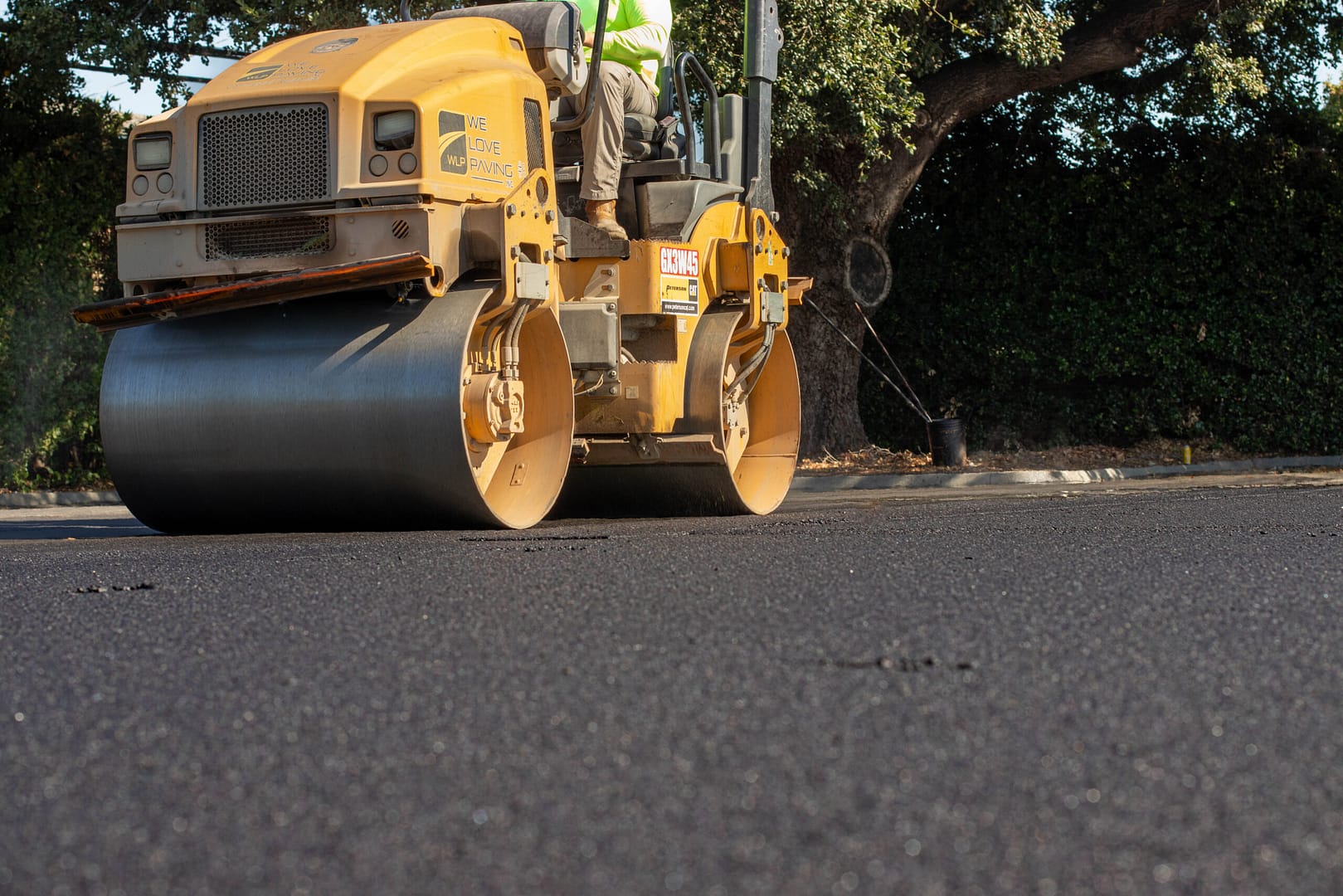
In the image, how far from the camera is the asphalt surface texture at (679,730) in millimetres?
2045

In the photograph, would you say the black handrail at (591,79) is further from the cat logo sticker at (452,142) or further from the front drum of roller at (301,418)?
the front drum of roller at (301,418)

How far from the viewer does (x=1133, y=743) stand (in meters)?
2.53

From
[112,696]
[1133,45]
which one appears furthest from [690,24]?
[112,696]

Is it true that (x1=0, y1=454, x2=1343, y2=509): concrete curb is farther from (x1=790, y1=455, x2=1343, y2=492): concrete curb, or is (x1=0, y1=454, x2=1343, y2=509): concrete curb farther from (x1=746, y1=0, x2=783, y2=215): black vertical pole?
(x1=746, y1=0, x2=783, y2=215): black vertical pole

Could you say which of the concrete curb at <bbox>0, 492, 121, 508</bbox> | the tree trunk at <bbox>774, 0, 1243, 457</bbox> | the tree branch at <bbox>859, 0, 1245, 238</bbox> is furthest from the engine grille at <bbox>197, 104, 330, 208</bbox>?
the tree branch at <bbox>859, 0, 1245, 238</bbox>

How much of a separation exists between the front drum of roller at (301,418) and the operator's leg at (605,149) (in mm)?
1273

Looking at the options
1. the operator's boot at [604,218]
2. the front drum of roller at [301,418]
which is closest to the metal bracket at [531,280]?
the front drum of roller at [301,418]

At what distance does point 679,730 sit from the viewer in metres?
2.62

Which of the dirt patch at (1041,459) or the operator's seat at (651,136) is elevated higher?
the operator's seat at (651,136)

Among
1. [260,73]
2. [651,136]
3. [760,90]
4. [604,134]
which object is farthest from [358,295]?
[760,90]

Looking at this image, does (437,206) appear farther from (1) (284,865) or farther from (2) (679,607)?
(1) (284,865)

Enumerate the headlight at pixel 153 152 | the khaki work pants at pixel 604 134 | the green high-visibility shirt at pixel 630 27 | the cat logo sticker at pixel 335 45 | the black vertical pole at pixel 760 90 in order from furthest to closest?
the black vertical pole at pixel 760 90 → the green high-visibility shirt at pixel 630 27 → the khaki work pants at pixel 604 134 → the cat logo sticker at pixel 335 45 → the headlight at pixel 153 152

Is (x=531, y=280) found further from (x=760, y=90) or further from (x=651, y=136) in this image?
(x=760, y=90)

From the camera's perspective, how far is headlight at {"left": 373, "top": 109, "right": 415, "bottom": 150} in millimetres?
6102
